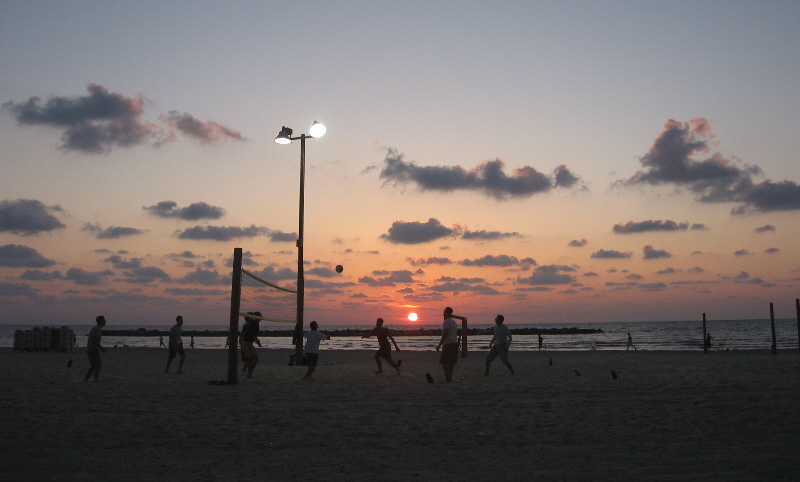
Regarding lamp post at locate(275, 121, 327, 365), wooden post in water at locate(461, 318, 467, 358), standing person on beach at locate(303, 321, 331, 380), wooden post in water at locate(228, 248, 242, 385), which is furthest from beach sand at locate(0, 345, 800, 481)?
wooden post in water at locate(461, 318, 467, 358)

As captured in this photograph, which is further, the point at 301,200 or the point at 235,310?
the point at 301,200

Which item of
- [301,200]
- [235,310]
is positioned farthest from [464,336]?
[235,310]

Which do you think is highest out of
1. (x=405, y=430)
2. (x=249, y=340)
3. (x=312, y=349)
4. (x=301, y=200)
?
(x=301, y=200)

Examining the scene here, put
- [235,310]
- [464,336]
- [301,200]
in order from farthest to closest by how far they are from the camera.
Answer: [464,336]
[301,200]
[235,310]

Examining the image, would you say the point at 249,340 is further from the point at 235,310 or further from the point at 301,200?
the point at 301,200

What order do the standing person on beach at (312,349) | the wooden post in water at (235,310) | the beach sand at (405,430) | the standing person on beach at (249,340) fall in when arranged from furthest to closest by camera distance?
the standing person on beach at (249,340)
the standing person on beach at (312,349)
the wooden post in water at (235,310)
the beach sand at (405,430)

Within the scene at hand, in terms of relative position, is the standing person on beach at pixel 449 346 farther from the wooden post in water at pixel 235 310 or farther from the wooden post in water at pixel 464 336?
the wooden post in water at pixel 464 336

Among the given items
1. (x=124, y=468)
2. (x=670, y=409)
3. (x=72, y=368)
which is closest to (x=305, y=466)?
(x=124, y=468)

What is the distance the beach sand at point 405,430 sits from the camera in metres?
5.88

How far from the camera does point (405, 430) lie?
7.98 meters

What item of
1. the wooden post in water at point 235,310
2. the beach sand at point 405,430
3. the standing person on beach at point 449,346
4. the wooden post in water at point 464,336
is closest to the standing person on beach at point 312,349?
the beach sand at point 405,430

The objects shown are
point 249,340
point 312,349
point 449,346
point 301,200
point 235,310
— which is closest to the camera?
point 235,310

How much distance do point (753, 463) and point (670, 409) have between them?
11.0ft

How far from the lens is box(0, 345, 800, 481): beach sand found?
588cm
